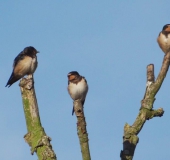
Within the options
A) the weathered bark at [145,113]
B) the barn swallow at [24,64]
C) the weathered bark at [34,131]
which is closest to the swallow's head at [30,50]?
the barn swallow at [24,64]

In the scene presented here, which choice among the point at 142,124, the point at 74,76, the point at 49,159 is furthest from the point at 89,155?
the point at 74,76

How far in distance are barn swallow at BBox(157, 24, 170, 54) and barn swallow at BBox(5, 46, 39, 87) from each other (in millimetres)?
3143

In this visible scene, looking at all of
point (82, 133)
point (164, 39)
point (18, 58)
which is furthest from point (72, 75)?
point (82, 133)

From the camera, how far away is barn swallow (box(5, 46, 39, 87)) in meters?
11.5

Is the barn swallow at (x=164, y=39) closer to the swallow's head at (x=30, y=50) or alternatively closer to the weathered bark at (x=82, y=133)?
the swallow's head at (x=30, y=50)

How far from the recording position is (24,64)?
11.7m

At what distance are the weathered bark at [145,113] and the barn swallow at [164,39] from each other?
508 cm

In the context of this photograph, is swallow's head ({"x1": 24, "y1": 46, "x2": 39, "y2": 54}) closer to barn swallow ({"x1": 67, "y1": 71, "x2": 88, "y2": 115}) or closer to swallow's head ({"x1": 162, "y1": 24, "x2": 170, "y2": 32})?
barn swallow ({"x1": 67, "y1": 71, "x2": 88, "y2": 115})

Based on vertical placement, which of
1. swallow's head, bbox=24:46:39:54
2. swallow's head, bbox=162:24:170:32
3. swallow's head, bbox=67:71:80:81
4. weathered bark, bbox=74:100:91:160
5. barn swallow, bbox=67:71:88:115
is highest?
swallow's head, bbox=162:24:170:32

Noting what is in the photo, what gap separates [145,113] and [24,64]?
Result: 4936mm

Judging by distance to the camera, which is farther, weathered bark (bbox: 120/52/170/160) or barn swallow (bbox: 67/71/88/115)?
barn swallow (bbox: 67/71/88/115)

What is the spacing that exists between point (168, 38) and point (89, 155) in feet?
24.7

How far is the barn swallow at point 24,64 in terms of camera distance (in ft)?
37.9

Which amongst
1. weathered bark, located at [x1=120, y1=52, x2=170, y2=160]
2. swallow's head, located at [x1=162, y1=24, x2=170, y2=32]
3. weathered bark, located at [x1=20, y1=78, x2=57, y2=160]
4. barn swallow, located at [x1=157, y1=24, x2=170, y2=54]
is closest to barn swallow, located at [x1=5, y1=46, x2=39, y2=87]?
barn swallow, located at [x1=157, y1=24, x2=170, y2=54]
